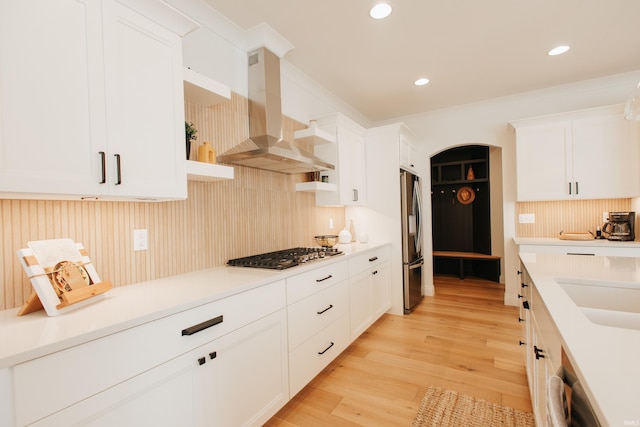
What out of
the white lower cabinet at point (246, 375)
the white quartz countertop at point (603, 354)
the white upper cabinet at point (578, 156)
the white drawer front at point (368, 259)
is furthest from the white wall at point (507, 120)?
the white lower cabinet at point (246, 375)

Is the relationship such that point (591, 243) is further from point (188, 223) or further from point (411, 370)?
point (188, 223)

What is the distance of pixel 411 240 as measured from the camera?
12.3ft

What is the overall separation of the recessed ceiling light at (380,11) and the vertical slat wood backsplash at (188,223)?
46.3 inches

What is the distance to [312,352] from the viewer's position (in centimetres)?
207

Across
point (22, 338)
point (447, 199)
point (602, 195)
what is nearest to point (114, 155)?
point (22, 338)

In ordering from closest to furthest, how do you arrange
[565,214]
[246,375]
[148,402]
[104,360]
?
[104,360], [148,402], [246,375], [565,214]

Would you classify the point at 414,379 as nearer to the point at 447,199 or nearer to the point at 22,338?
the point at 22,338

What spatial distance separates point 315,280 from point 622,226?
3.38 m

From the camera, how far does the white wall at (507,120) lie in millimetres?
3441

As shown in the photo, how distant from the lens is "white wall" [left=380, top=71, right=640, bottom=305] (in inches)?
135

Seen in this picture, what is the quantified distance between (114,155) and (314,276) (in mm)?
1381

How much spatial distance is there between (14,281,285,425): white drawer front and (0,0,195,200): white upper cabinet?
1.97 feet

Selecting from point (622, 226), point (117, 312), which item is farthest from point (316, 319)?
point (622, 226)

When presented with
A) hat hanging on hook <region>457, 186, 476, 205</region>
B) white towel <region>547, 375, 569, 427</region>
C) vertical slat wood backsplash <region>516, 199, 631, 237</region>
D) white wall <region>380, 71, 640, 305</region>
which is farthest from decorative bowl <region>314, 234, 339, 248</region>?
hat hanging on hook <region>457, 186, 476, 205</region>
